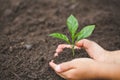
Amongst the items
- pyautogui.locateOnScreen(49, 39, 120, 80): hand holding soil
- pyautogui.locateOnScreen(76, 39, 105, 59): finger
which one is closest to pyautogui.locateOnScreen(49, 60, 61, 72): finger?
pyautogui.locateOnScreen(49, 39, 120, 80): hand holding soil

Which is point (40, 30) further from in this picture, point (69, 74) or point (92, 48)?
point (69, 74)

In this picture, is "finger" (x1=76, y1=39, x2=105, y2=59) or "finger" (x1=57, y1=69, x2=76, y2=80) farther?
"finger" (x1=76, y1=39, x2=105, y2=59)

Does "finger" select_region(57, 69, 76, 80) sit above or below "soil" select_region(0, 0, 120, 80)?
below

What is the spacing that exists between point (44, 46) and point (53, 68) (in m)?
0.37

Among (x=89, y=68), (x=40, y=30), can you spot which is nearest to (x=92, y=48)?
(x=89, y=68)

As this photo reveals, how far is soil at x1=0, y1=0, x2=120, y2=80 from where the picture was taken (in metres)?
1.93

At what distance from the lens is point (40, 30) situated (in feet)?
8.25

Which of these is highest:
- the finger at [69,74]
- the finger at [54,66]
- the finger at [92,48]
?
the finger at [92,48]

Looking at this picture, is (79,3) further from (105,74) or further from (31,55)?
(105,74)

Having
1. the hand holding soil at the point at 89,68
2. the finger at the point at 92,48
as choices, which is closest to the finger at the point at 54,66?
the hand holding soil at the point at 89,68

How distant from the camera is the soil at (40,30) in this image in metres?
1.93

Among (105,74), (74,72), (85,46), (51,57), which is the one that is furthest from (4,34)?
(105,74)

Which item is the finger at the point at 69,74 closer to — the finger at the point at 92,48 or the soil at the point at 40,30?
the soil at the point at 40,30

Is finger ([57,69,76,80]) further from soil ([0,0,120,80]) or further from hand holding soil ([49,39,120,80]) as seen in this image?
soil ([0,0,120,80])
